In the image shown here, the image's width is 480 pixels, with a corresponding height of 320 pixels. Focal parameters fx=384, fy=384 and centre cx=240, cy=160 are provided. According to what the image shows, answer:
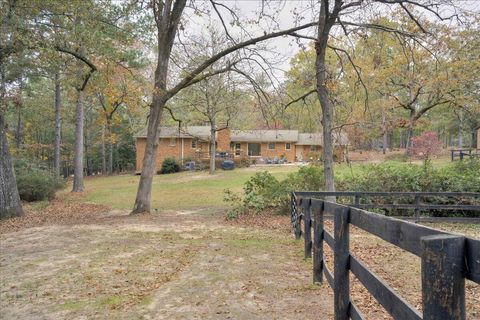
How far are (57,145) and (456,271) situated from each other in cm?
2912

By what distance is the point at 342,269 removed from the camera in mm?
3361

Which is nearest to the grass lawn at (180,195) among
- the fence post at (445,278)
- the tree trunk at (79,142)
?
the tree trunk at (79,142)

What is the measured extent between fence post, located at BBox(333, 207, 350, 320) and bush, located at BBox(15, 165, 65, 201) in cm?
1960

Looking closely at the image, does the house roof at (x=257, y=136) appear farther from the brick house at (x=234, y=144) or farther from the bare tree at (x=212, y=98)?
the bare tree at (x=212, y=98)

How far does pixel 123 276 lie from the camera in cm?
648

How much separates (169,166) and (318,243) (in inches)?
1352

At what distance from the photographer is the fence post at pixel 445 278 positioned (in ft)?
5.10

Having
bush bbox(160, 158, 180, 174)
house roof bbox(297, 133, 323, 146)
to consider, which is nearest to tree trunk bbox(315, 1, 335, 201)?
Result: bush bbox(160, 158, 180, 174)

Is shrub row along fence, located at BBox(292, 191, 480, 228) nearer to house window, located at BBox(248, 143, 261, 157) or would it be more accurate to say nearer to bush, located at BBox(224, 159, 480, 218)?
bush, located at BBox(224, 159, 480, 218)

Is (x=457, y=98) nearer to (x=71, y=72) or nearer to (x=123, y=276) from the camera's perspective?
(x=71, y=72)

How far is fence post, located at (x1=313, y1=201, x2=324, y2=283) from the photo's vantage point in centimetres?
522

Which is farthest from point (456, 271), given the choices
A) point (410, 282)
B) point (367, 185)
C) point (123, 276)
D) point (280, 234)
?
point (367, 185)

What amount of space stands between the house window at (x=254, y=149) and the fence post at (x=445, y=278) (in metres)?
44.2

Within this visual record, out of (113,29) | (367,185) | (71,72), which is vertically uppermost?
(113,29)
